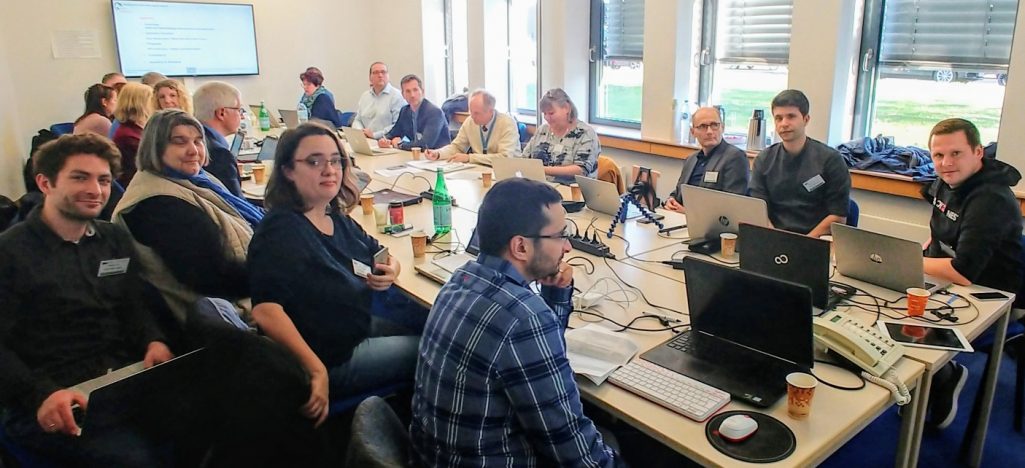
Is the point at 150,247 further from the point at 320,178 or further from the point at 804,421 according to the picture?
the point at 804,421

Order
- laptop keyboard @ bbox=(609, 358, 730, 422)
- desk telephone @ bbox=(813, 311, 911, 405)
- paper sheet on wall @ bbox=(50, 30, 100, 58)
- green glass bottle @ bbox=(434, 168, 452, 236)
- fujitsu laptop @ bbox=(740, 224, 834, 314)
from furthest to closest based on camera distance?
paper sheet on wall @ bbox=(50, 30, 100, 58) < green glass bottle @ bbox=(434, 168, 452, 236) < fujitsu laptop @ bbox=(740, 224, 834, 314) < desk telephone @ bbox=(813, 311, 911, 405) < laptop keyboard @ bbox=(609, 358, 730, 422)

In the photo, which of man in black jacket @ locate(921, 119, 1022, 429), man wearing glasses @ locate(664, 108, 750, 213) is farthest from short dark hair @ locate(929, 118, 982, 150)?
man wearing glasses @ locate(664, 108, 750, 213)

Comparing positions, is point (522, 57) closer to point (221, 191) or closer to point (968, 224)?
point (221, 191)

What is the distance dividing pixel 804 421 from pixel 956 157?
1.46 meters

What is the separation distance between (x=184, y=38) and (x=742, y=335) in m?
7.06

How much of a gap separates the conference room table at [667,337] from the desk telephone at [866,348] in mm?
31

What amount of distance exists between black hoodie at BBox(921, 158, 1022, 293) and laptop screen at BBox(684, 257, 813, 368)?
1.02 metres

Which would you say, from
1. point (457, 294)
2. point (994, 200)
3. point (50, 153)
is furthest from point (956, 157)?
point (50, 153)

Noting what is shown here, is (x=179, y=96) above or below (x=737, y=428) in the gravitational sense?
above

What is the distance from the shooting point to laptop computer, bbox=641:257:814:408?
1.56m

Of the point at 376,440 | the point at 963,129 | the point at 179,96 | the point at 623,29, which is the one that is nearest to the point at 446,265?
the point at 376,440

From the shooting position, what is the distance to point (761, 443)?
1.35 meters

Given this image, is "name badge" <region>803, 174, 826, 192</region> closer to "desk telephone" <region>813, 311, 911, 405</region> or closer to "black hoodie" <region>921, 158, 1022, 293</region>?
"black hoodie" <region>921, 158, 1022, 293</region>

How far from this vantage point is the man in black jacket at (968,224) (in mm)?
2236
